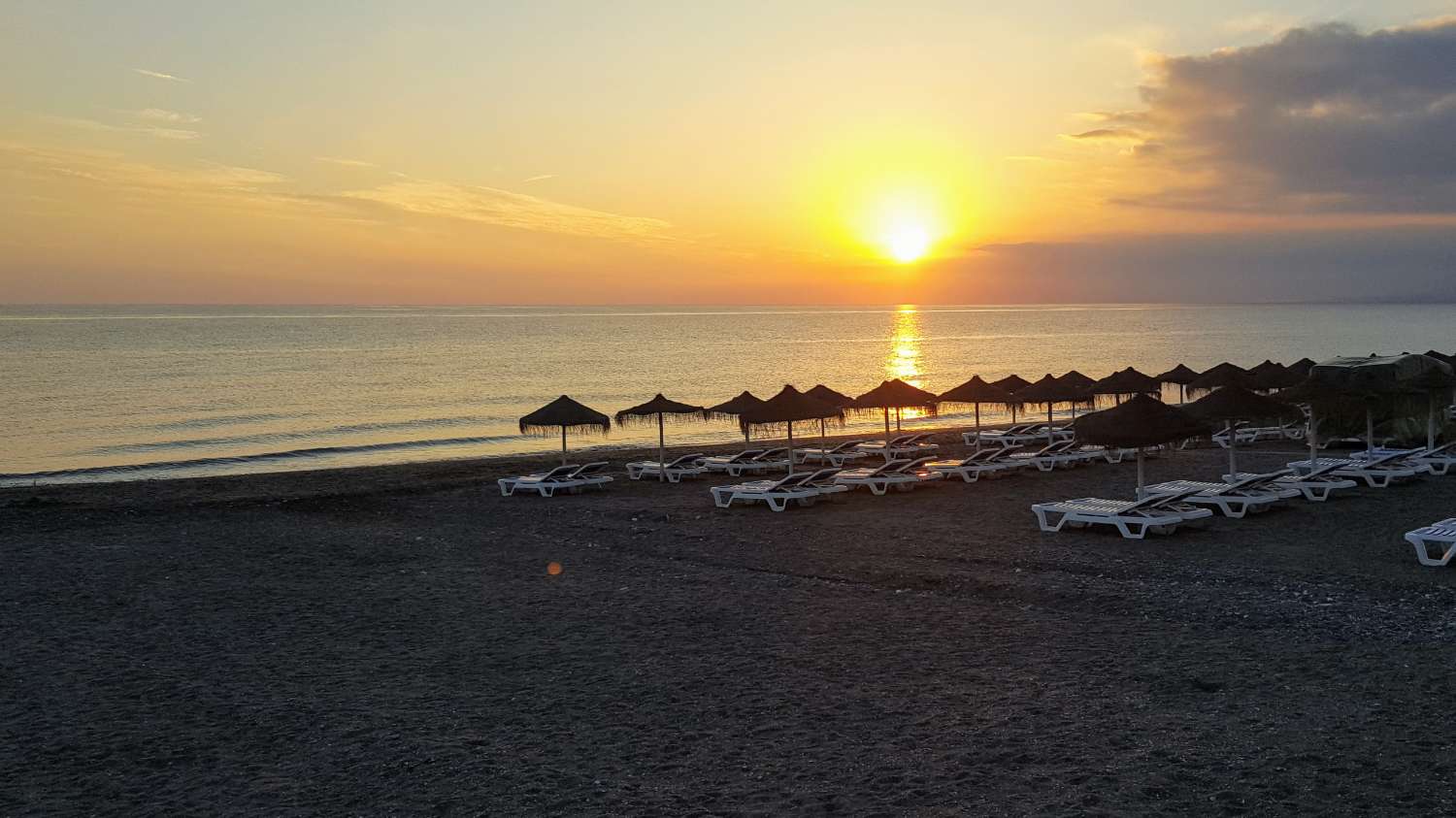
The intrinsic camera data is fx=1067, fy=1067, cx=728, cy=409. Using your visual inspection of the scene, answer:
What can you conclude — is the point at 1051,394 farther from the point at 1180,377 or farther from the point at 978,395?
the point at 1180,377

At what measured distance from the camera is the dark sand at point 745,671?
5422 mm

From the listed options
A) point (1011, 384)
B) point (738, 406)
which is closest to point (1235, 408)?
point (738, 406)

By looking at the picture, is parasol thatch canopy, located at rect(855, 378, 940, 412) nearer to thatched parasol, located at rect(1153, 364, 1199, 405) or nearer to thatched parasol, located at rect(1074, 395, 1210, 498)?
thatched parasol, located at rect(1074, 395, 1210, 498)

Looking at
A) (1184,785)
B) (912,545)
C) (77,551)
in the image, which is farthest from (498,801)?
(77,551)

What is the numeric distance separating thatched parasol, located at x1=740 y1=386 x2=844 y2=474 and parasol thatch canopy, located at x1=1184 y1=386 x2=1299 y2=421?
567 cm

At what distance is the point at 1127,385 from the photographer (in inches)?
836

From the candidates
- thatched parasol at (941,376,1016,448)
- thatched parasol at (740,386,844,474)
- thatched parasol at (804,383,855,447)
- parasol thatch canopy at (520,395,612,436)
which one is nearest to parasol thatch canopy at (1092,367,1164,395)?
thatched parasol at (941,376,1016,448)

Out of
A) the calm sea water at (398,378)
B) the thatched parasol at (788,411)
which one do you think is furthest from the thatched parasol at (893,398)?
the calm sea water at (398,378)

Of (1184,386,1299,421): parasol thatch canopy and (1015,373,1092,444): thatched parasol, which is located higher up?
(1184,386,1299,421): parasol thatch canopy

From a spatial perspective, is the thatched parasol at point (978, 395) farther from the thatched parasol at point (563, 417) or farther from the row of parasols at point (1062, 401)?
the thatched parasol at point (563, 417)

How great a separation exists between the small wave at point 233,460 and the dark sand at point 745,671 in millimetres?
12402

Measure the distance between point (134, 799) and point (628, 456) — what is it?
20205mm

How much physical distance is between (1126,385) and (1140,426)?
908 centimetres

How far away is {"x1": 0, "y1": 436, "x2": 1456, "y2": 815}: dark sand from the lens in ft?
17.8
